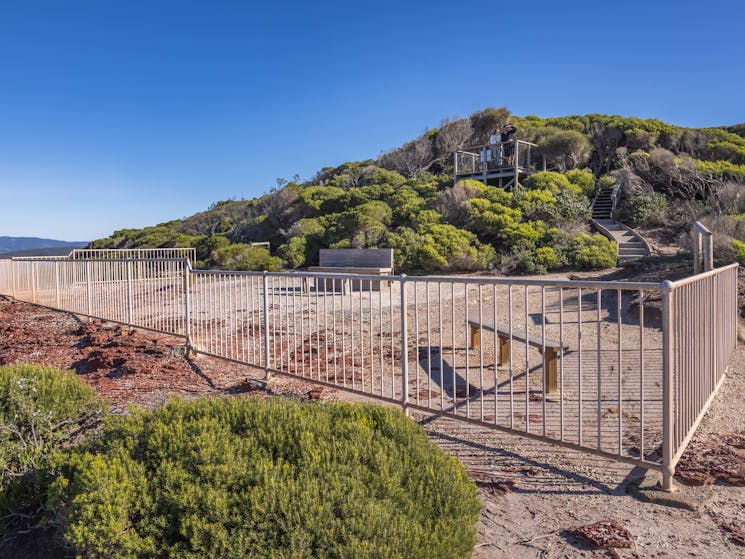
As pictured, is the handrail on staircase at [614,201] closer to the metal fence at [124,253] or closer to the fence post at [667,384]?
the metal fence at [124,253]

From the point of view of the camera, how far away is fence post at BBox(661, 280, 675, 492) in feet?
9.48

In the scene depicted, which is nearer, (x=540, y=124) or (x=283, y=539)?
(x=283, y=539)

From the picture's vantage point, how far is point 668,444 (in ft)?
9.74

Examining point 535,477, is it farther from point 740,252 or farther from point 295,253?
point 295,253

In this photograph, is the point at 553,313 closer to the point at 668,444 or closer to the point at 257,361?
the point at 257,361

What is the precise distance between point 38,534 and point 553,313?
808 centimetres

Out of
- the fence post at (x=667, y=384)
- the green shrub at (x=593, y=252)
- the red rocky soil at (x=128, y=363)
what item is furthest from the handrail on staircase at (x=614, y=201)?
the fence post at (x=667, y=384)

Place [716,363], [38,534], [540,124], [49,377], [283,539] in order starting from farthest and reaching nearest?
[540,124] < [716,363] < [49,377] < [38,534] < [283,539]

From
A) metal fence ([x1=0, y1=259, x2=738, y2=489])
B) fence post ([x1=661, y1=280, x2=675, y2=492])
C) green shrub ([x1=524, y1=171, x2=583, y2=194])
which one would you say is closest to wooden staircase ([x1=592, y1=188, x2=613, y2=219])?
green shrub ([x1=524, y1=171, x2=583, y2=194])

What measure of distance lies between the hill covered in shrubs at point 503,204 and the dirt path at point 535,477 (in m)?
9.75

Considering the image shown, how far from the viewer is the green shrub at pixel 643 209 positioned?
17969 mm

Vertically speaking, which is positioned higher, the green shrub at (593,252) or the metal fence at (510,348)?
the green shrub at (593,252)

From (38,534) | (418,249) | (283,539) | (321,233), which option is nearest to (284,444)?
(283,539)

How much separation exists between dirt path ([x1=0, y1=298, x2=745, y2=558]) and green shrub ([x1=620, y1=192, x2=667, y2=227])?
1305 cm
